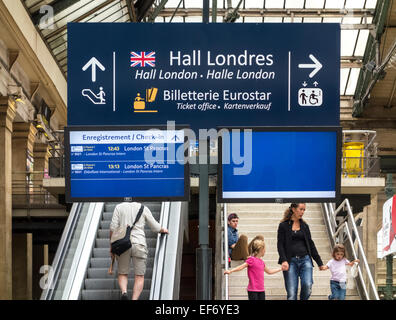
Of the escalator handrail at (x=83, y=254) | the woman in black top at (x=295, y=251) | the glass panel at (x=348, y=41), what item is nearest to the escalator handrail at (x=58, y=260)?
the escalator handrail at (x=83, y=254)

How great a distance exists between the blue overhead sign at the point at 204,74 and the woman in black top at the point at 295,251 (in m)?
2.57

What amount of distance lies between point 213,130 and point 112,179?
519 centimetres

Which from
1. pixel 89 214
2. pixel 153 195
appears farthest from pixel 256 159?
pixel 89 214

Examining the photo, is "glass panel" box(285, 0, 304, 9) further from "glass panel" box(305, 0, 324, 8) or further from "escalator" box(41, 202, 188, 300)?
"escalator" box(41, 202, 188, 300)

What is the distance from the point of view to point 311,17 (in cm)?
3966

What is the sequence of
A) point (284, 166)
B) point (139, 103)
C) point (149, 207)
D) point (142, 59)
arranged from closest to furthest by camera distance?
point (284, 166), point (142, 59), point (139, 103), point (149, 207)

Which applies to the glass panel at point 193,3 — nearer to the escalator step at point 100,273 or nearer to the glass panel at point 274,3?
the glass panel at point 274,3

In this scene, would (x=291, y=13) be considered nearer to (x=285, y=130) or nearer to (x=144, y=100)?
(x=144, y=100)

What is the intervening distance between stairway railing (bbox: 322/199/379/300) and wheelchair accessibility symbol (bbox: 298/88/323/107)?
8.85ft

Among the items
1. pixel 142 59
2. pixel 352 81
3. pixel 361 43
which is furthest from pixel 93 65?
pixel 352 81

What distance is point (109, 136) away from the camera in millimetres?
8438

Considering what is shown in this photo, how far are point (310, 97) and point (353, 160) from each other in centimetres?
1005

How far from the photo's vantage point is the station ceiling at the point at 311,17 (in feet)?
110

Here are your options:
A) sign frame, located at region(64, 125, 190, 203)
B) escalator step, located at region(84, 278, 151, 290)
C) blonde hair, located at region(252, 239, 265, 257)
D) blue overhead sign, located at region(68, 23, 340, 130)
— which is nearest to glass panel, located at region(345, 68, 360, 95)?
blue overhead sign, located at region(68, 23, 340, 130)
